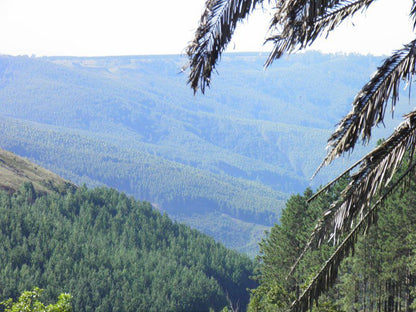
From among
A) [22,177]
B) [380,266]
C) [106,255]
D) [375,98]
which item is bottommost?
[106,255]

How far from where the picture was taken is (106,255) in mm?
117188

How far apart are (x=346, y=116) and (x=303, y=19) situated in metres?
1.03

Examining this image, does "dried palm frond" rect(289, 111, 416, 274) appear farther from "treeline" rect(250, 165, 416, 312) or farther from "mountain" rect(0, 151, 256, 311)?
"mountain" rect(0, 151, 256, 311)

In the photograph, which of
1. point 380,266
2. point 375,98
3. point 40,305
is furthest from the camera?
point 380,266

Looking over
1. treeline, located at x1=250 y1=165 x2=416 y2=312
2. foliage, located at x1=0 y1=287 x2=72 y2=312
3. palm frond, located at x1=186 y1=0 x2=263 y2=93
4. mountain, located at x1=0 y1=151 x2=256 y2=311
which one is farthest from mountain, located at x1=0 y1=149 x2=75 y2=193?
palm frond, located at x1=186 y1=0 x2=263 y2=93

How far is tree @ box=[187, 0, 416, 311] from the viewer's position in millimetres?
4012

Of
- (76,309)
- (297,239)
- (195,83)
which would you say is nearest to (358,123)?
(195,83)

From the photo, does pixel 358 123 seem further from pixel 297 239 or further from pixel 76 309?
pixel 76 309

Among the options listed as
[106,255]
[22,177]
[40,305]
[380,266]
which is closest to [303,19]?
[40,305]

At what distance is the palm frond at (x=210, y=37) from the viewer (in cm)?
478

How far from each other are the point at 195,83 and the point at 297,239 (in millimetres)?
36687

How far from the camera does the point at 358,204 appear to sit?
416cm

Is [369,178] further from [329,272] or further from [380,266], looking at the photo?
[380,266]

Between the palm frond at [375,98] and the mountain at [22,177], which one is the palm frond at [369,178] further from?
the mountain at [22,177]
